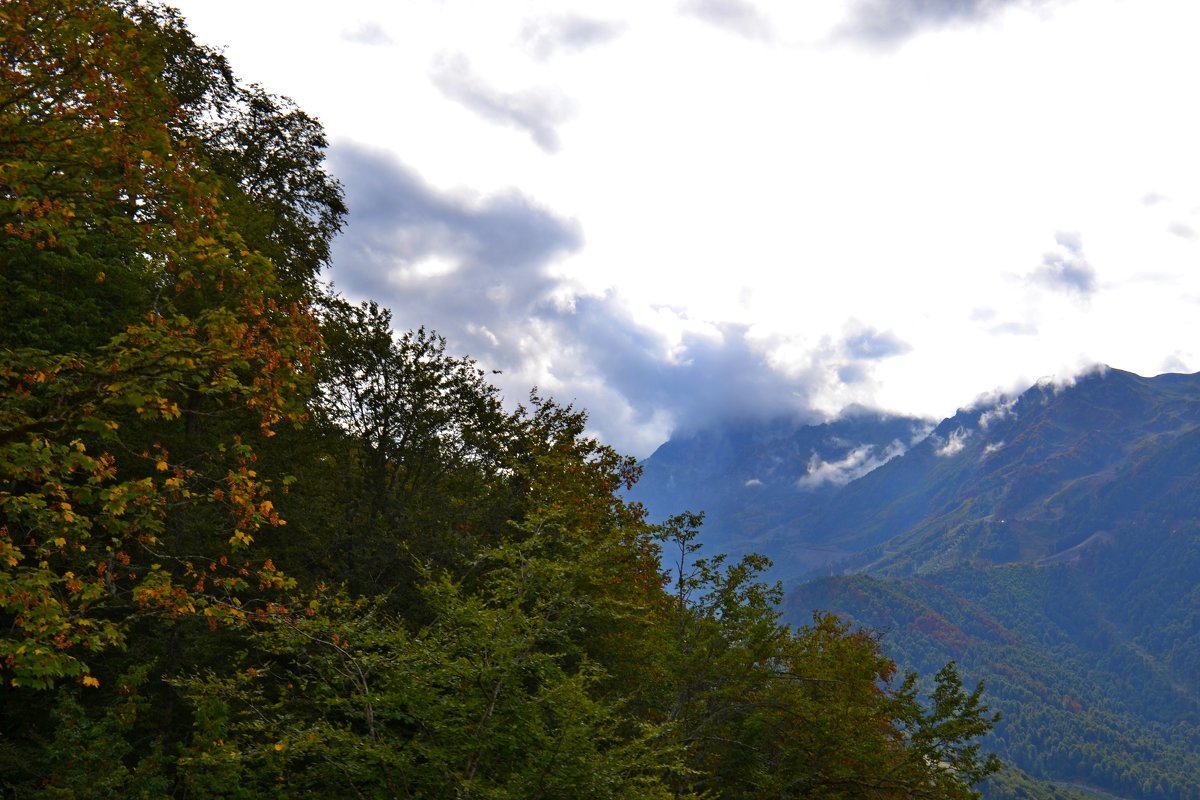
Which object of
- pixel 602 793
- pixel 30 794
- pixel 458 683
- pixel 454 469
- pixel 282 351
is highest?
pixel 454 469

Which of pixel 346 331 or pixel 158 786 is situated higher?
pixel 346 331

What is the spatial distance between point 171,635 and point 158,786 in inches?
222

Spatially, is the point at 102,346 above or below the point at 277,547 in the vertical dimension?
above

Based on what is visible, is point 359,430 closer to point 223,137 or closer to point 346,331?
point 346,331

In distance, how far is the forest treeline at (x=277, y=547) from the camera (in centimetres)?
784

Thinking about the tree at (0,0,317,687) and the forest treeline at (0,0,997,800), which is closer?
Answer: the tree at (0,0,317,687)

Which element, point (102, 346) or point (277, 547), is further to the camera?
point (277, 547)

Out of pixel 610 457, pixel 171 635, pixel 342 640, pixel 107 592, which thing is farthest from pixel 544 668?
pixel 610 457

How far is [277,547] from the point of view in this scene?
66.7 ft

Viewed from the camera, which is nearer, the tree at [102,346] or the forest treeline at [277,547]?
the tree at [102,346]

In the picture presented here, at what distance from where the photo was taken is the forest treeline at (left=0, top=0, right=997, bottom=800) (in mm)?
7836

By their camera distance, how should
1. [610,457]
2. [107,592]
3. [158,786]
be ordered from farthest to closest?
[610,457], [158,786], [107,592]

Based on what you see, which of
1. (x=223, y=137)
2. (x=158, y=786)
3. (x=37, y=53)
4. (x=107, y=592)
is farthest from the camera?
(x=223, y=137)

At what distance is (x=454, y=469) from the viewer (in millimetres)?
28609
